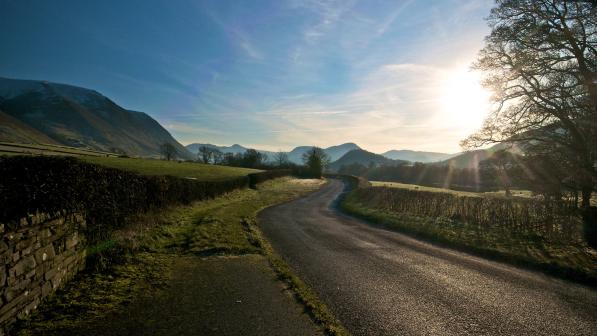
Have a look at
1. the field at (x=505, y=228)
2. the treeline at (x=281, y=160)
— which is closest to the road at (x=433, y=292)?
the field at (x=505, y=228)

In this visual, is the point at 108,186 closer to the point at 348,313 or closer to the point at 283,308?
the point at 283,308

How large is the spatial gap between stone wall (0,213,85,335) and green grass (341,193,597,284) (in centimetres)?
1444

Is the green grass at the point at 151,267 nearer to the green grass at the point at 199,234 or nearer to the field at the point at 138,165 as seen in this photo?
the green grass at the point at 199,234

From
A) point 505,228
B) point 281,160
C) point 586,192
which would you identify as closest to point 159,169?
point 505,228

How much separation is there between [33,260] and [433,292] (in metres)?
9.34

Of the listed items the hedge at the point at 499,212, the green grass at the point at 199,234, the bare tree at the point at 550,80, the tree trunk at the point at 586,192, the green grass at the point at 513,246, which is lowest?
the green grass at the point at 199,234

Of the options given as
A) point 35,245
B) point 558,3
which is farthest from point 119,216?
point 558,3

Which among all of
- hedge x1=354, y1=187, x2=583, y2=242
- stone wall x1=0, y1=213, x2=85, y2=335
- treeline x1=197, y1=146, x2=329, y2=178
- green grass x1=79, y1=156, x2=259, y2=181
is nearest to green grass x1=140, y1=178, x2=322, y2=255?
stone wall x1=0, y1=213, x2=85, y2=335

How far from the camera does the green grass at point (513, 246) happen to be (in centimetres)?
1023

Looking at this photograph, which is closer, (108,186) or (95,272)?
(95,272)

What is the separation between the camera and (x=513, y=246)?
12.9m

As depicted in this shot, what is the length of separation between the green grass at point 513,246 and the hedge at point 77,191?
46.8 feet

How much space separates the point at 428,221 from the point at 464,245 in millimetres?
5486

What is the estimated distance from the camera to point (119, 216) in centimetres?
1259
